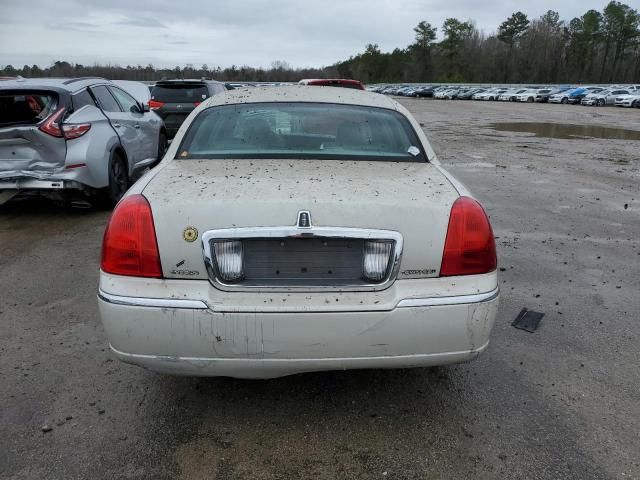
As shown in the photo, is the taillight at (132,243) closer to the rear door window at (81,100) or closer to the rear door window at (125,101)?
the rear door window at (81,100)

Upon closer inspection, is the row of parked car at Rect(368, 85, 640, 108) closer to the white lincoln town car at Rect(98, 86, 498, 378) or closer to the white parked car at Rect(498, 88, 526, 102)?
the white parked car at Rect(498, 88, 526, 102)

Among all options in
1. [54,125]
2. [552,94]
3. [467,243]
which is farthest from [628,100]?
[467,243]

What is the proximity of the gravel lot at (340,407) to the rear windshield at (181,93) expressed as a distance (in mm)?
8622

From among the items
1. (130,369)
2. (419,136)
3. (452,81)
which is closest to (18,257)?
(130,369)

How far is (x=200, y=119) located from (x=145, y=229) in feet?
4.47

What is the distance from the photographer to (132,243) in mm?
2281

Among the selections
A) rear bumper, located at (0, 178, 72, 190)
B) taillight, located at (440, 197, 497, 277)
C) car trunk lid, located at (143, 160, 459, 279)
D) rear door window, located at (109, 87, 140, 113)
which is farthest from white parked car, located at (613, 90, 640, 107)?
car trunk lid, located at (143, 160, 459, 279)

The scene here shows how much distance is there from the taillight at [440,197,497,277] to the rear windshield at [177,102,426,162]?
79cm

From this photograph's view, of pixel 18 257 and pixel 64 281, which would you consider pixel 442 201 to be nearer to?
pixel 64 281

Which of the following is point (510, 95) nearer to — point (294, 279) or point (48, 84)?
point (48, 84)

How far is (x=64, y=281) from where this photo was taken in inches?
173

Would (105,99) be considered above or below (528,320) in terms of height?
above

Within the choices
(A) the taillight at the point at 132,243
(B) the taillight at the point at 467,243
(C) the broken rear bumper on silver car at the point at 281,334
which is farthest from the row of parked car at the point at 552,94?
(A) the taillight at the point at 132,243

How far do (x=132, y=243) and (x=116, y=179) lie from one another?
191 inches
